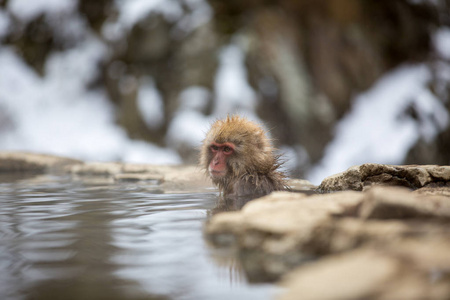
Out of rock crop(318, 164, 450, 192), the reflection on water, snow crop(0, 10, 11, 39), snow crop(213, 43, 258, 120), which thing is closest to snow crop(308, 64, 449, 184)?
snow crop(213, 43, 258, 120)

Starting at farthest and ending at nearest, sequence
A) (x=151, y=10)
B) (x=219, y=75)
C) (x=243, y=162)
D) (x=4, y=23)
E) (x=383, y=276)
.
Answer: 1. (x=4, y=23)
2. (x=151, y=10)
3. (x=219, y=75)
4. (x=243, y=162)
5. (x=383, y=276)

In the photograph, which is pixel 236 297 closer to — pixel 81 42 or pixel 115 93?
pixel 115 93

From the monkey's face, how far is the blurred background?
514 centimetres

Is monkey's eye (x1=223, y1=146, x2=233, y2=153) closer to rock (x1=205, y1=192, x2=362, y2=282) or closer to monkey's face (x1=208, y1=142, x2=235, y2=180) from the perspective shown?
monkey's face (x1=208, y1=142, x2=235, y2=180)

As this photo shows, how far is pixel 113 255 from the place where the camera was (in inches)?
66.6

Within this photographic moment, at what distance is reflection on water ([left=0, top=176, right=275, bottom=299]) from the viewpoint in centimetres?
129

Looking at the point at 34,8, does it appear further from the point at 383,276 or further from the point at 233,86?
the point at 383,276

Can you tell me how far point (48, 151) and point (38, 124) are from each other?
90cm

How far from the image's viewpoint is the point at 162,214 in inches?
105

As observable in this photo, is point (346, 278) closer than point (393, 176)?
Yes

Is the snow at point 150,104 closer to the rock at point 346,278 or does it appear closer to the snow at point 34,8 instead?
the snow at point 34,8

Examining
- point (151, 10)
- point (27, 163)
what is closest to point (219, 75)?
point (151, 10)

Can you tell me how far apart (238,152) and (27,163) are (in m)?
4.95

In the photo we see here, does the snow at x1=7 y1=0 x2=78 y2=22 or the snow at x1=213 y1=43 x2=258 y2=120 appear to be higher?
the snow at x1=7 y1=0 x2=78 y2=22
